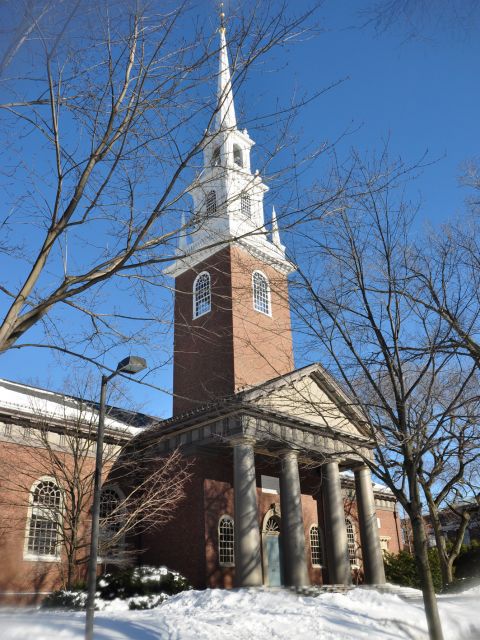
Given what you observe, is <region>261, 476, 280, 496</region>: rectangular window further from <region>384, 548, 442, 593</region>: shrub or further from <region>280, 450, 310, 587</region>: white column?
<region>384, 548, 442, 593</region>: shrub

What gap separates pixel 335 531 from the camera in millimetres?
20531

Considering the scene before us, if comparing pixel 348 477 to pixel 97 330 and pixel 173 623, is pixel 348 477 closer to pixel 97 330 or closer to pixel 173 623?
pixel 173 623

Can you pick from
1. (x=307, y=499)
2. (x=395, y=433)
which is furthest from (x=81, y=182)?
(x=307, y=499)

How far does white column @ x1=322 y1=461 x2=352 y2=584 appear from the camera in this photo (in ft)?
65.7

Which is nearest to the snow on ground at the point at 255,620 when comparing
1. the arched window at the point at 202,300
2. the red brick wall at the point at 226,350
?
the red brick wall at the point at 226,350

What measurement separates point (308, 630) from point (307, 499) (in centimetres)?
1460

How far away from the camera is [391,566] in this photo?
26.9m

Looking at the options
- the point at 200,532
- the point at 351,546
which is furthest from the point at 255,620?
the point at 351,546

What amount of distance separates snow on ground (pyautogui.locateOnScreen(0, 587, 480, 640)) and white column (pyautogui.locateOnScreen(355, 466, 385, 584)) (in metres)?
5.78

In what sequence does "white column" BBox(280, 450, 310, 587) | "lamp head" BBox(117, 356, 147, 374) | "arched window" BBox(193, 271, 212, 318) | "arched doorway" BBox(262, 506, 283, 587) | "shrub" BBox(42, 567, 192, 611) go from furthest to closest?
"arched window" BBox(193, 271, 212, 318)
"arched doorway" BBox(262, 506, 283, 587)
"white column" BBox(280, 450, 310, 587)
"shrub" BBox(42, 567, 192, 611)
"lamp head" BBox(117, 356, 147, 374)

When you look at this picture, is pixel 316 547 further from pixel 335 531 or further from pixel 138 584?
pixel 138 584

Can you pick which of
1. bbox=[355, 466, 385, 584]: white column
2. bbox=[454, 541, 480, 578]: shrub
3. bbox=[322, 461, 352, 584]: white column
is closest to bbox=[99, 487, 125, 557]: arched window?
bbox=[322, 461, 352, 584]: white column

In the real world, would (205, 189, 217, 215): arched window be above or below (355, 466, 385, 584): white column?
above

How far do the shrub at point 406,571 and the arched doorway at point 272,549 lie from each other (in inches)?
274
